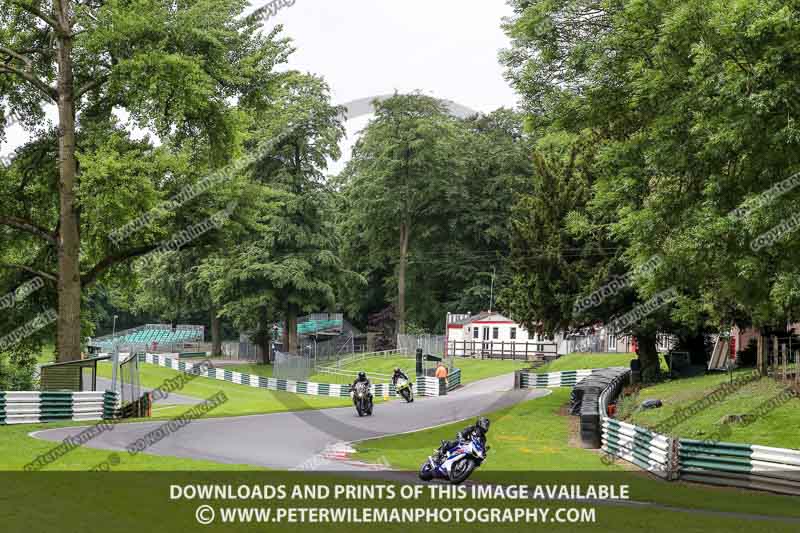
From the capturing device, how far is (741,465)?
17.8 metres

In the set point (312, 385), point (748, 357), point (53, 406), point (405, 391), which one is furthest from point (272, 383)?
point (53, 406)

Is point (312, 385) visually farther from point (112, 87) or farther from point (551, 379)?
point (112, 87)

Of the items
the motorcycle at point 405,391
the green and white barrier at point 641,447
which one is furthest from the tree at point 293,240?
the green and white barrier at point 641,447

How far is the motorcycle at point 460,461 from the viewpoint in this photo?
50.3ft

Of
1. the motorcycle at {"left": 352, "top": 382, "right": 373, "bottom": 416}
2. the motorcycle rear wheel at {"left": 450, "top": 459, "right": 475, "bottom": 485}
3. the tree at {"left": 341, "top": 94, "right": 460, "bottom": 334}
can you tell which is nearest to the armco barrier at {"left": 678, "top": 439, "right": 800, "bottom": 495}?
the motorcycle rear wheel at {"left": 450, "top": 459, "right": 475, "bottom": 485}

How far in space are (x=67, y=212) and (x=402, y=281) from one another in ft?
170

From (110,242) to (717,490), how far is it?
2059 centimetres

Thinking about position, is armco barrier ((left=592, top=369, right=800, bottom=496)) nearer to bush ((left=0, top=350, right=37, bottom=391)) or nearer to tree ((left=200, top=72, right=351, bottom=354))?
bush ((left=0, top=350, right=37, bottom=391))

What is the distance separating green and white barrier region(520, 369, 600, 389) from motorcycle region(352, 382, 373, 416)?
16926 mm

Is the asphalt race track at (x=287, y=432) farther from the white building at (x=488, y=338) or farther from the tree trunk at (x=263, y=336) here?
the tree trunk at (x=263, y=336)

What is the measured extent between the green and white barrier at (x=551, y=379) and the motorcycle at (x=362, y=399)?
55.5 feet

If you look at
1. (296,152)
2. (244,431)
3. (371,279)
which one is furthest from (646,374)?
(371,279)

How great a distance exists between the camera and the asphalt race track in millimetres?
20375

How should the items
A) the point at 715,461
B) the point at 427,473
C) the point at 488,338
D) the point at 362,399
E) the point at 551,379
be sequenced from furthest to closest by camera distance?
1. the point at 488,338
2. the point at 551,379
3. the point at 362,399
4. the point at 715,461
5. the point at 427,473
